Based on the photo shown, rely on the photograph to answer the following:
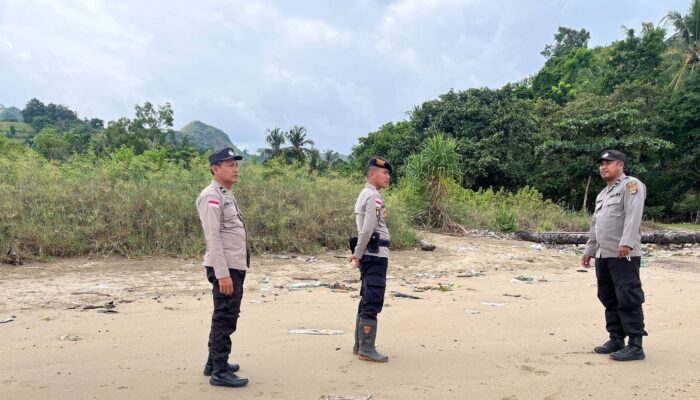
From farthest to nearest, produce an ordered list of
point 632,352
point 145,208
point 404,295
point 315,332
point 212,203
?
point 145,208 → point 404,295 → point 315,332 → point 632,352 → point 212,203

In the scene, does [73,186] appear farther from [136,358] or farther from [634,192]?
[634,192]

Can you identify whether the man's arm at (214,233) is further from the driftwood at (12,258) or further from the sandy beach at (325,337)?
the driftwood at (12,258)

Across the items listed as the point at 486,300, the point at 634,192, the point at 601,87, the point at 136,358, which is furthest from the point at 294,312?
the point at 601,87

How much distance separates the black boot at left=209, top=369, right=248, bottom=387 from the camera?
3.42m

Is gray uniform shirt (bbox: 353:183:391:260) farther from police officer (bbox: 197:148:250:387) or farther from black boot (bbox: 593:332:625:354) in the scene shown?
black boot (bbox: 593:332:625:354)

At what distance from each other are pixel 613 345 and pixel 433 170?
11544mm

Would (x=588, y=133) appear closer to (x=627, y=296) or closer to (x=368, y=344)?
(x=627, y=296)

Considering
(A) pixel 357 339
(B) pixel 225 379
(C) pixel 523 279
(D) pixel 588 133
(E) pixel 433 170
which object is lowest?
(B) pixel 225 379

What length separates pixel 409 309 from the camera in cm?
597

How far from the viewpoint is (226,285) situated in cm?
339

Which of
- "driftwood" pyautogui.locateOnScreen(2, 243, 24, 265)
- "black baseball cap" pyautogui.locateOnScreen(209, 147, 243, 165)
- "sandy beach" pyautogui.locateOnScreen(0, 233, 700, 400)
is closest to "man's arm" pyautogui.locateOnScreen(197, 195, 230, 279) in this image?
"black baseball cap" pyautogui.locateOnScreen(209, 147, 243, 165)

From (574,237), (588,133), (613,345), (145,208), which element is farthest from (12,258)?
(588,133)

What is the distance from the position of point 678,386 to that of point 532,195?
18242 mm

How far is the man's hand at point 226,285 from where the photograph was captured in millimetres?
3387
